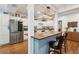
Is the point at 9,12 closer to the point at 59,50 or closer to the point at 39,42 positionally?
the point at 39,42

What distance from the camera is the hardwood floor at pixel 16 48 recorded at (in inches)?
80.6

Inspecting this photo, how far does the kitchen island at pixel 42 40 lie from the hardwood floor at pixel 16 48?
0.18m

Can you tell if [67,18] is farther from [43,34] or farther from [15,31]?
[15,31]

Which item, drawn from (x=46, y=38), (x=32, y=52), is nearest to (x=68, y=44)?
(x=46, y=38)

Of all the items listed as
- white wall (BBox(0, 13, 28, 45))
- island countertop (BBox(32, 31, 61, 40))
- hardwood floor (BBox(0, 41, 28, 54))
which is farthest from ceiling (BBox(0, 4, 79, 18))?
hardwood floor (BBox(0, 41, 28, 54))

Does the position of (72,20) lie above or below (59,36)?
above

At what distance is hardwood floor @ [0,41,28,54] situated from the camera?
205 cm

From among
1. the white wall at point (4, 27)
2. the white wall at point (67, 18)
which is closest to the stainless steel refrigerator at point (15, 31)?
the white wall at point (4, 27)

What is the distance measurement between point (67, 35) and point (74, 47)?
30 cm

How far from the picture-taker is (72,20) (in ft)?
6.98

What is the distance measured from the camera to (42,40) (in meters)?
2.20

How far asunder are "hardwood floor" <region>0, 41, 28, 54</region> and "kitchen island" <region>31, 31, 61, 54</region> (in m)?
0.18

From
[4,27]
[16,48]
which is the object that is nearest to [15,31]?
[4,27]

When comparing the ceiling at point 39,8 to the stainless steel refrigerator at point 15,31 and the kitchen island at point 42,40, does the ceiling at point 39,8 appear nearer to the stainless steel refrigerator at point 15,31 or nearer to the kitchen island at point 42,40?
the stainless steel refrigerator at point 15,31
